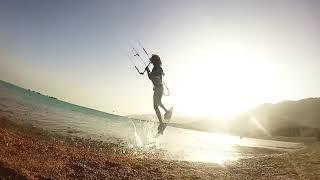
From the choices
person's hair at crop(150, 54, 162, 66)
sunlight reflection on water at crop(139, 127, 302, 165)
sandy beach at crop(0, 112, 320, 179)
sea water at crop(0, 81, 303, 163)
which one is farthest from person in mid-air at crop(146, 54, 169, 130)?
sea water at crop(0, 81, 303, 163)

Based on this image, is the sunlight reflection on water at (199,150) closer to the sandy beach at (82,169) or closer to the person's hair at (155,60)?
the sandy beach at (82,169)

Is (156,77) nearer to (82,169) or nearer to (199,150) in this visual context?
(82,169)

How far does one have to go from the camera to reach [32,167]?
41.2 ft

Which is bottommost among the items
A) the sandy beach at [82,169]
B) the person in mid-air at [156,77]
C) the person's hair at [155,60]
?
the sandy beach at [82,169]

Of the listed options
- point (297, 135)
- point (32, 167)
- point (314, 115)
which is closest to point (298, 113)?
point (314, 115)

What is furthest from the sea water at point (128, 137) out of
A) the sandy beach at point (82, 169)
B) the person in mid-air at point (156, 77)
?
the person in mid-air at point (156, 77)

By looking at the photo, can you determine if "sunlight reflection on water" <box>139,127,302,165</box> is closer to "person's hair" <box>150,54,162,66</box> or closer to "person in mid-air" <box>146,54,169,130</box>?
"person in mid-air" <box>146,54,169,130</box>

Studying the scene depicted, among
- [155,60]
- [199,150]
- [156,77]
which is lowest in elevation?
[199,150]

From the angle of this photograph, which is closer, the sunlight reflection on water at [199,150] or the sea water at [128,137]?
the sunlight reflection on water at [199,150]

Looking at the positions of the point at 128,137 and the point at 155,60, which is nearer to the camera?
the point at 155,60

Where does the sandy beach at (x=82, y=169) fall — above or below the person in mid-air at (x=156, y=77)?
below

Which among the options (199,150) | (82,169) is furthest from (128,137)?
(82,169)

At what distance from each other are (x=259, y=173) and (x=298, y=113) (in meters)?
194

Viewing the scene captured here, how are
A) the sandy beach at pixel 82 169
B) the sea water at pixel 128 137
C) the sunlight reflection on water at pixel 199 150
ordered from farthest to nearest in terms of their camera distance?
the sea water at pixel 128 137
the sunlight reflection on water at pixel 199 150
the sandy beach at pixel 82 169
